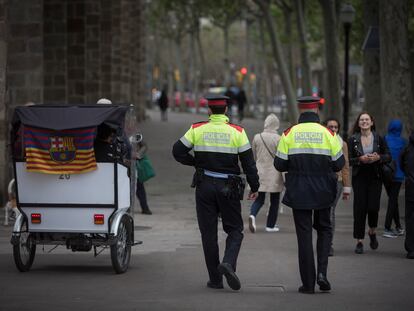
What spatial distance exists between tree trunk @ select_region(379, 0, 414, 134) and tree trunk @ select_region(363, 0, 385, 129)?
22.1ft

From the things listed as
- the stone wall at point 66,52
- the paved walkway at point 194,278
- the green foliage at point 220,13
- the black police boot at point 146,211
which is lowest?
the black police boot at point 146,211

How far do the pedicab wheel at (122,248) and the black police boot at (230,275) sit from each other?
4.89 ft

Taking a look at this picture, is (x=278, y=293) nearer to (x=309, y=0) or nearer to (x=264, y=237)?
(x=264, y=237)

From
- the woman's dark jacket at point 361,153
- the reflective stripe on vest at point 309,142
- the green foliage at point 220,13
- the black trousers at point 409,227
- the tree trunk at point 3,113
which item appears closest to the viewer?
the reflective stripe on vest at point 309,142

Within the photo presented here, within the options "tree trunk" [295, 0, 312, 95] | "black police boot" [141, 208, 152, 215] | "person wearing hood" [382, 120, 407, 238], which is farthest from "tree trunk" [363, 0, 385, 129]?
"person wearing hood" [382, 120, 407, 238]

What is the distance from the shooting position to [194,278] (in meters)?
11.7

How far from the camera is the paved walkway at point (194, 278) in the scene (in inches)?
399

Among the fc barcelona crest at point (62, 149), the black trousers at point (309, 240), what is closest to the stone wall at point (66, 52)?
the fc barcelona crest at point (62, 149)

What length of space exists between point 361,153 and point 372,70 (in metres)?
17.0

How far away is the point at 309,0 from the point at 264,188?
37.4 meters

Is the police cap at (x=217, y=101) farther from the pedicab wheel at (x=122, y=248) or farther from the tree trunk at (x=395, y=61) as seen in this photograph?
the tree trunk at (x=395, y=61)

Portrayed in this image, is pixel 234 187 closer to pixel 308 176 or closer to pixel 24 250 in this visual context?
pixel 308 176

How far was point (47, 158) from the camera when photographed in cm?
1173

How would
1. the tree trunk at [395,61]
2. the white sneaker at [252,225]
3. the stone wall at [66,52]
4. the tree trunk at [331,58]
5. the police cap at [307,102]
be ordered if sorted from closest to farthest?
the police cap at [307,102] → the white sneaker at [252,225] → the stone wall at [66,52] → the tree trunk at [395,61] → the tree trunk at [331,58]
